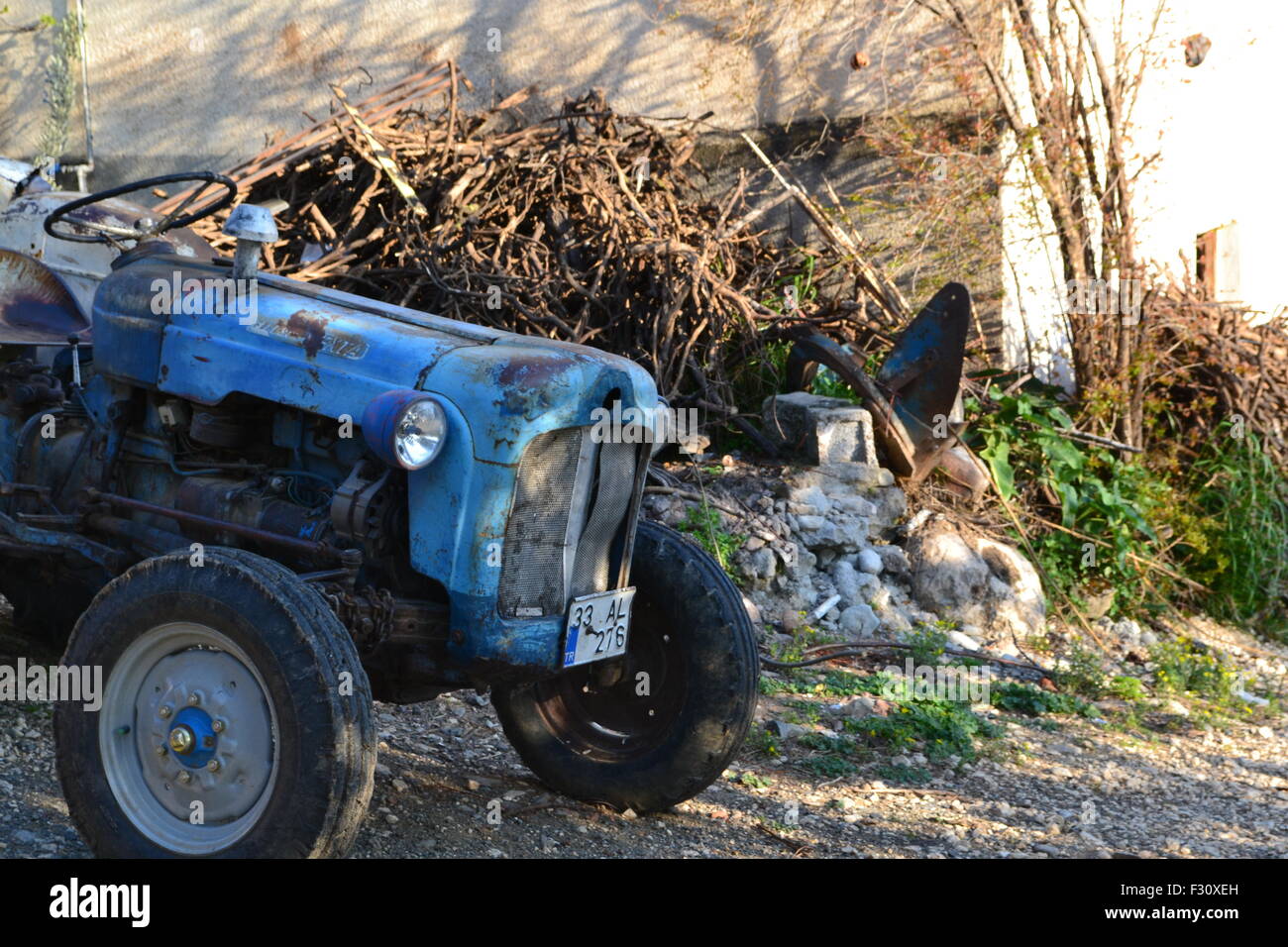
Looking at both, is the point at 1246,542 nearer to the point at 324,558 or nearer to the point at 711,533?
the point at 711,533

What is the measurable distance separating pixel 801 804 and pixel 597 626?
4.21ft

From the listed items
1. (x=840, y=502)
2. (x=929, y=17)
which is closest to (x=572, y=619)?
(x=840, y=502)

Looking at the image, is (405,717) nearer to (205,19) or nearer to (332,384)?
(332,384)

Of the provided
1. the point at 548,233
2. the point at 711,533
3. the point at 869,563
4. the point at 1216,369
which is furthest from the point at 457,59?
the point at 1216,369

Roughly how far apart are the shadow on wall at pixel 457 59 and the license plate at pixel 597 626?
233 inches

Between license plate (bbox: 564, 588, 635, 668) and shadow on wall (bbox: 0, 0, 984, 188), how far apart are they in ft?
19.4

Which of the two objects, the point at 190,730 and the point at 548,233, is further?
the point at 548,233

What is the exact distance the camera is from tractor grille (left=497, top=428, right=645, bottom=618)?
371 cm

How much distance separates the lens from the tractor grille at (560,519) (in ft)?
12.2

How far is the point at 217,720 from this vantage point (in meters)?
3.48

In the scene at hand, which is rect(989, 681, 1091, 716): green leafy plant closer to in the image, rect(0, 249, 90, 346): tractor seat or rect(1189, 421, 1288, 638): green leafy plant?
rect(1189, 421, 1288, 638): green leafy plant
